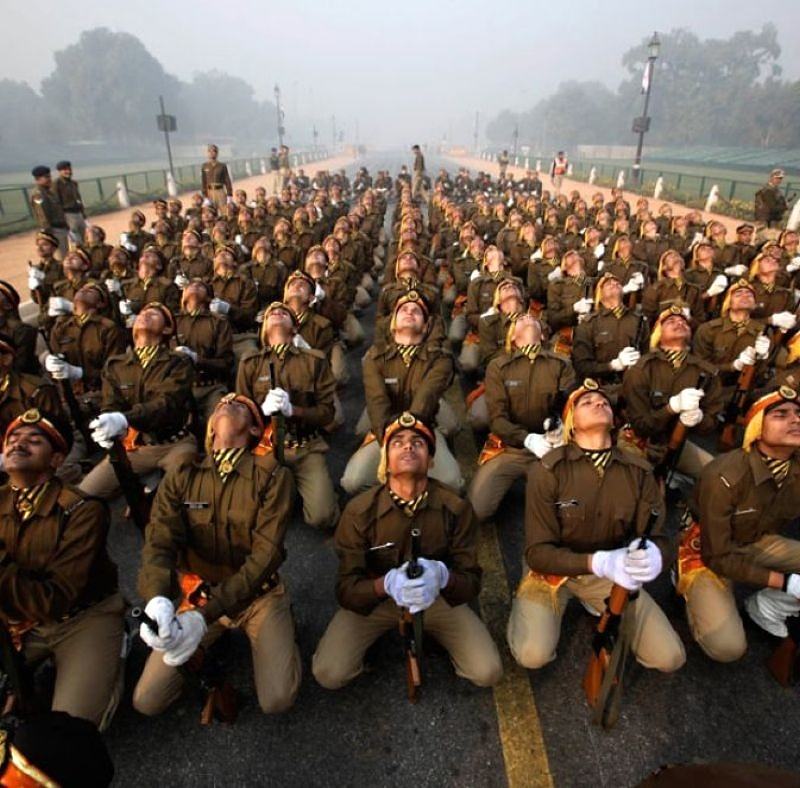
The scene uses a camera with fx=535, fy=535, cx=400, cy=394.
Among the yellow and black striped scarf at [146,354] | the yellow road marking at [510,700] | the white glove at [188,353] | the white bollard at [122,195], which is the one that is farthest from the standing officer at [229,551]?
the white bollard at [122,195]

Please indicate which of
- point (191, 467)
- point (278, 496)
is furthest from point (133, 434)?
point (278, 496)

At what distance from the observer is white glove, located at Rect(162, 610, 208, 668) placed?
3027mm

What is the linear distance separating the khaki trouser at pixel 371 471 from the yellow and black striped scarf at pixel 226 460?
73.1 inches

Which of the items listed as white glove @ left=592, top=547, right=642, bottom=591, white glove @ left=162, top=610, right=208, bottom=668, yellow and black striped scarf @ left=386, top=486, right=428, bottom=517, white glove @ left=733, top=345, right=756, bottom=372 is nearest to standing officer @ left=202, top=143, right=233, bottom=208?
white glove @ left=733, top=345, right=756, bottom=372

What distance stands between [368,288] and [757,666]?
1059 centimetres

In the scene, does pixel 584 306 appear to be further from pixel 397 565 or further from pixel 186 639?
pixel 186 639

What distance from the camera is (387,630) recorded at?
385 cm

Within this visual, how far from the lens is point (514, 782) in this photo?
9.96 ft

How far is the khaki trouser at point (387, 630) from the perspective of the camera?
3.51 m

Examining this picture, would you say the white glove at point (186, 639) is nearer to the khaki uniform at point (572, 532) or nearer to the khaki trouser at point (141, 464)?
the khaki uniform at point (572, 532)

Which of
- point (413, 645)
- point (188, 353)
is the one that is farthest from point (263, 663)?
point (188, 353)

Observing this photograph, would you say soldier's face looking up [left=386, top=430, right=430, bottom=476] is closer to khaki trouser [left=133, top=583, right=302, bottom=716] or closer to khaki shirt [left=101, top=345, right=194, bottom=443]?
khaki trouser [left=133, top=583, right=302, bottom=716]

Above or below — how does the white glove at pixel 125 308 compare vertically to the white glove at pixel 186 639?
above

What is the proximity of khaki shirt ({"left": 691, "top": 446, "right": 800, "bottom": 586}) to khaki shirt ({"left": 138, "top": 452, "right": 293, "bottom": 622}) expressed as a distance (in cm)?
300
